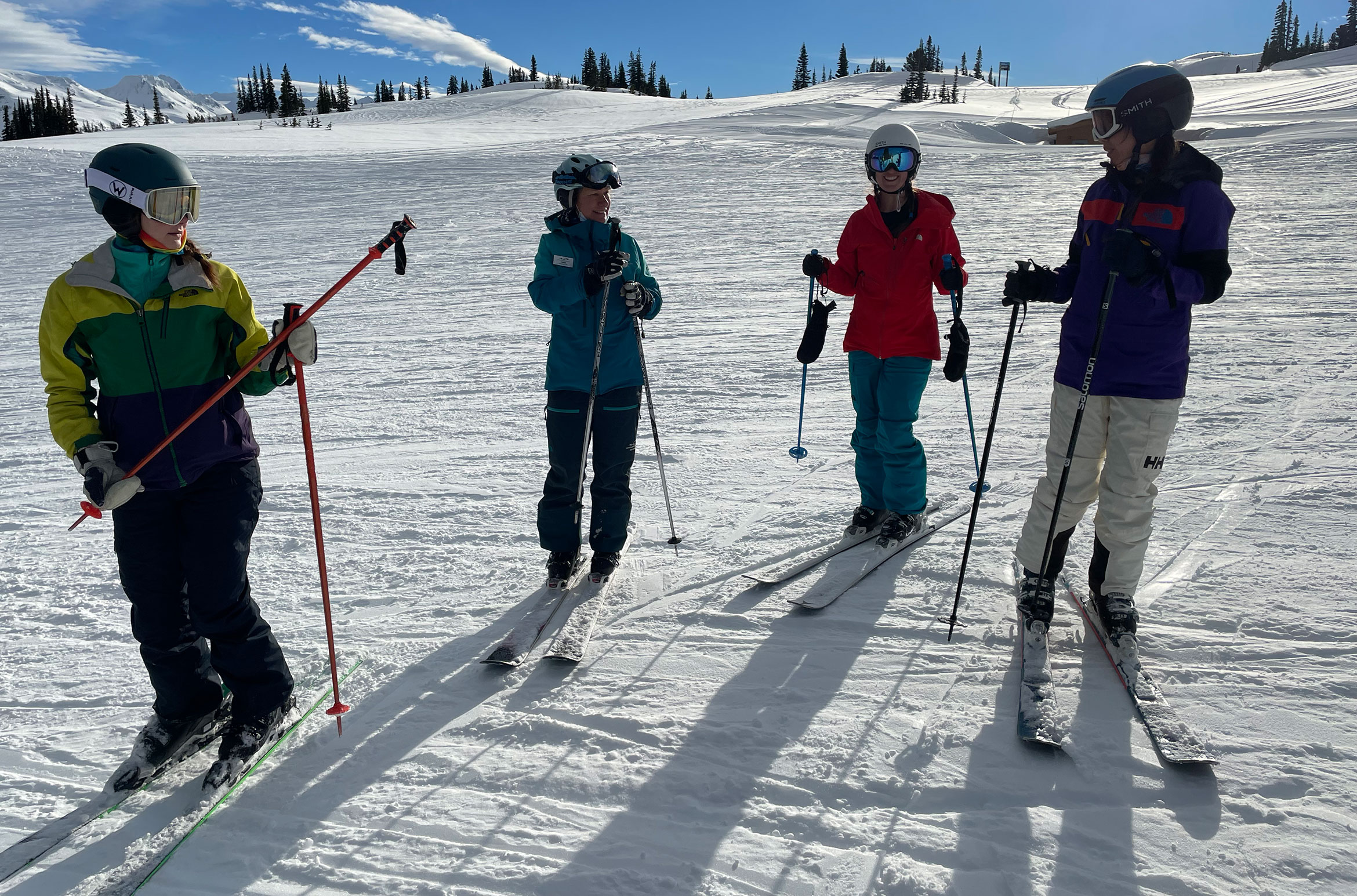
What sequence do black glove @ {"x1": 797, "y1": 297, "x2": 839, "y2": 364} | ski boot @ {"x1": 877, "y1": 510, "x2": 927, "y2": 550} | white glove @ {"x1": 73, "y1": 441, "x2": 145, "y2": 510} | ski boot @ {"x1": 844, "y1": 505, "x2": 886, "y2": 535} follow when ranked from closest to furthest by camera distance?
white glove @ {"x1": 73, "y1": 441, "x2": 145, "y2": 510}, ski boot @ {"x1": 877, "y1": 510, "x2": 927, "y2": 550}, ski boot @ {"x1": 844, "y1": 505, "x2": 886, "y2": 535}, black glove @ {"x1": 797, "y1": 297, "x2": 839, "y2": 364}

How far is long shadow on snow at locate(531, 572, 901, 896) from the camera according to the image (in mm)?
2252

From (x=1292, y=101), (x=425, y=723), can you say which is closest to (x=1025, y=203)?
(x=425, y=723)

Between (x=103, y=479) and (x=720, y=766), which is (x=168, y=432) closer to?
(x=103, y=479)

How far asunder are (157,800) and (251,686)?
44 cm

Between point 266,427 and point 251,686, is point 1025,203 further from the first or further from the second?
point 251,686

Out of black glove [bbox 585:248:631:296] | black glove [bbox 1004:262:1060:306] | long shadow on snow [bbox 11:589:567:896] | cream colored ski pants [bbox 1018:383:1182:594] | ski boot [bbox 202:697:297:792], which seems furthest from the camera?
black glove [bbox 585:248:631:296]

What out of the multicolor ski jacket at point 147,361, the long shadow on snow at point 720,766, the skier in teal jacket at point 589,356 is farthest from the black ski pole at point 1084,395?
the multicolor ski jacket at point 147,361

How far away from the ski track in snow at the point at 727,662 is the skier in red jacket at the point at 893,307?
0.39 m

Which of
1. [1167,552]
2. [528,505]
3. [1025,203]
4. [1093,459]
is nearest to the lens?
[1093,459]

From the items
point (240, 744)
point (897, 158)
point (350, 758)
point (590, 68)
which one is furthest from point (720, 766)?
point (590, 68)

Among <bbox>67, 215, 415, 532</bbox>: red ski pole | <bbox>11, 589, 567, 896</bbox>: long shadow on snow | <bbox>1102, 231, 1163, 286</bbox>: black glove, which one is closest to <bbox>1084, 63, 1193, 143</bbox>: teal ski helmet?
<bbox>1102, 231, 1163, 286</bbox>: black glove

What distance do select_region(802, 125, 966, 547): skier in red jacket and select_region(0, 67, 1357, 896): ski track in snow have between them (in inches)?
15.4

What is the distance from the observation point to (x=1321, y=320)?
7.73 meters

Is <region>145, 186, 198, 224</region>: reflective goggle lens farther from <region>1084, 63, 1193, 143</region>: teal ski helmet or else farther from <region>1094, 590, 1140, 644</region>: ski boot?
<region>1094, 590, 1140, 644</region>: ski boot
